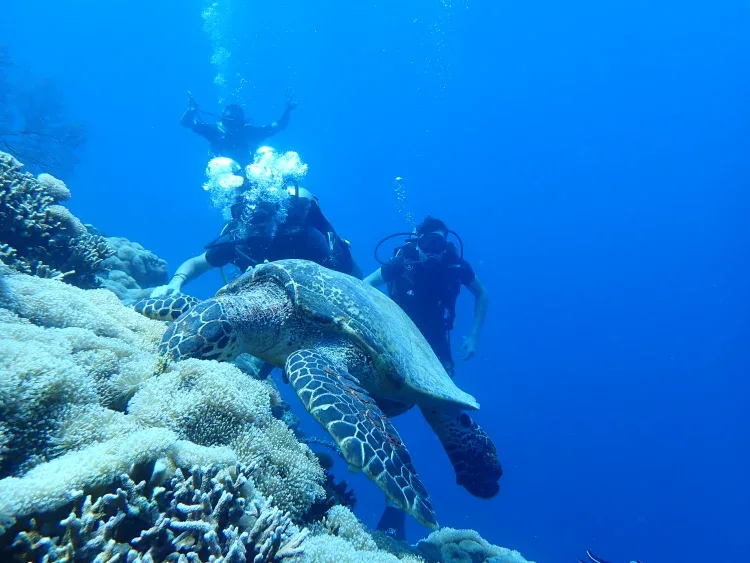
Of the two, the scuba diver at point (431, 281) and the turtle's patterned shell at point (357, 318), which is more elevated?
the scuba diver at point (431, 281)

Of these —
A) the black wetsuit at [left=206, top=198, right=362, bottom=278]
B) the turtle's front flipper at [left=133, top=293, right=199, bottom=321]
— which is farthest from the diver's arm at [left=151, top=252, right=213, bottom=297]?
the turtle's front flipper at [left=133, top=293, right=199, bottom=321]

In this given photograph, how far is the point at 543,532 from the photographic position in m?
45.6

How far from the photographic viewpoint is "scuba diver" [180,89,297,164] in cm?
1620

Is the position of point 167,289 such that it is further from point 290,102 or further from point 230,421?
point 290,102

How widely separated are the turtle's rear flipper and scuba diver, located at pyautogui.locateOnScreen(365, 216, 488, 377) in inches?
129

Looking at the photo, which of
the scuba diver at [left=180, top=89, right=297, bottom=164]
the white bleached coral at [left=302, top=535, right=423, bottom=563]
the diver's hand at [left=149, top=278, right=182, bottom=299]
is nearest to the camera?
the white bleached coral at [left=302, top=535, right=423, bottom=563]

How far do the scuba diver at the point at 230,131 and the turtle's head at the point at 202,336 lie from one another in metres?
14.9

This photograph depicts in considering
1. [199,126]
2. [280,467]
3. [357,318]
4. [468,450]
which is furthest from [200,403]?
[199,126]

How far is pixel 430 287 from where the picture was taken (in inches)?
348

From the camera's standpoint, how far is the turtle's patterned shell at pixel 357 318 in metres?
4.12

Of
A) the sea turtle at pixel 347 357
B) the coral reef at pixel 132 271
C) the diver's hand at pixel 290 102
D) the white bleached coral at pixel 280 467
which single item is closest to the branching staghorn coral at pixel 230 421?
the white bleached coral at pixel 280 467

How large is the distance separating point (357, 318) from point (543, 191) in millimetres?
110412

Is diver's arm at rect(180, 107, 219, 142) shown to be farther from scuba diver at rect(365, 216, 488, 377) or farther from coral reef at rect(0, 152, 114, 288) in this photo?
coral reef at rect(0, 152, 114, 288)

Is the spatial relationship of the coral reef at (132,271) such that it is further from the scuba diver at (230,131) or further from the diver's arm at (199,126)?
the diver's arm at (199,126)
